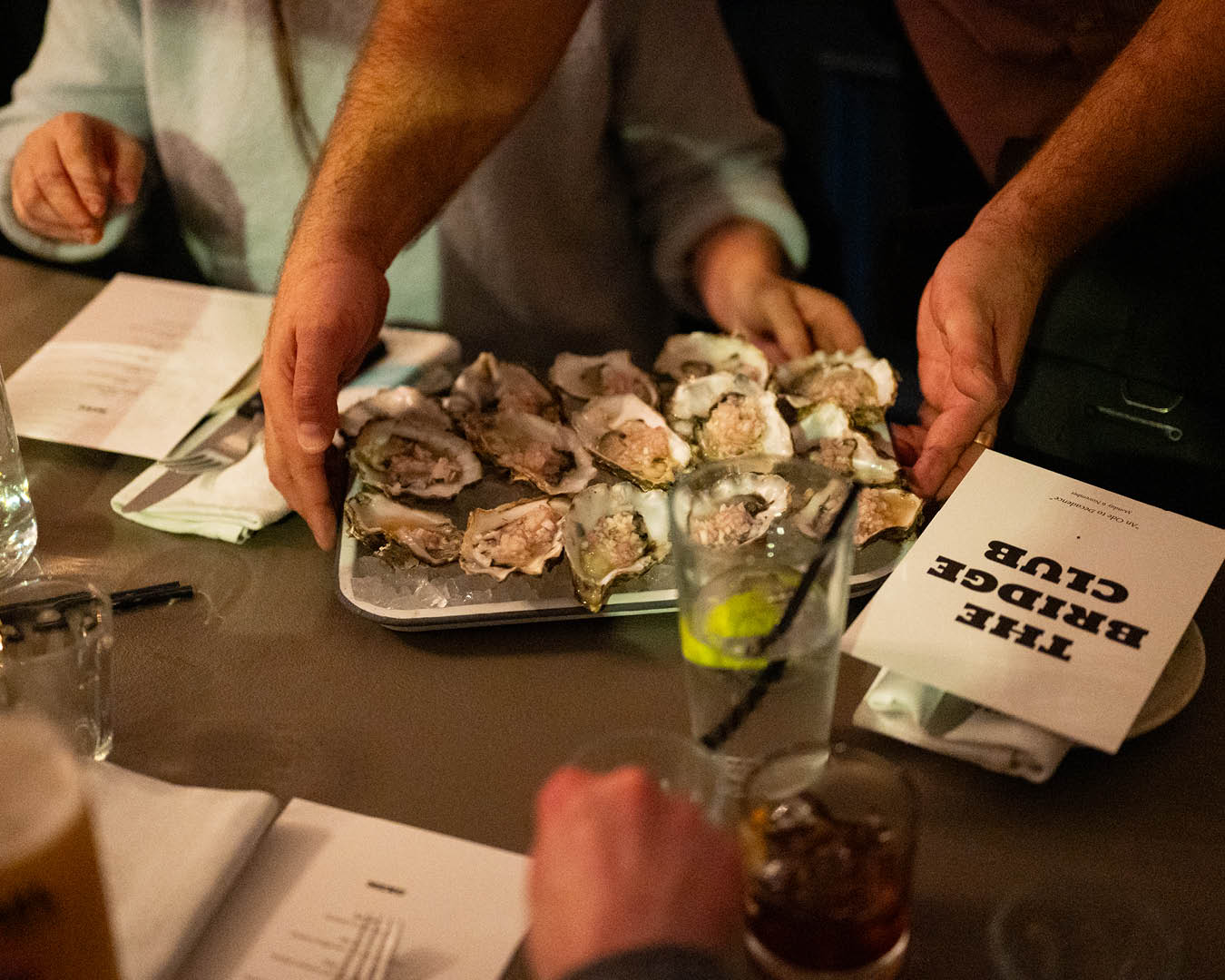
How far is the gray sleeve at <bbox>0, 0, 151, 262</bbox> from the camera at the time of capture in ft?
4.88

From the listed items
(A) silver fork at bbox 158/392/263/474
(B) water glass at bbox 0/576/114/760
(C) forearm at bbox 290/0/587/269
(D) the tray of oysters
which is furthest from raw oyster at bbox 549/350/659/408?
(B) water glass at bbox 0/576/114/760

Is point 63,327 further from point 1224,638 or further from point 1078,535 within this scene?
point 1224,638

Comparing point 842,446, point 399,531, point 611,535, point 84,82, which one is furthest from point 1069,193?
point 84,82

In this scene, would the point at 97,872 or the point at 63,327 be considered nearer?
the point at 97,872

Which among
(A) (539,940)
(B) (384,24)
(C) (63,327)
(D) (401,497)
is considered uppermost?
(B) (384,24)

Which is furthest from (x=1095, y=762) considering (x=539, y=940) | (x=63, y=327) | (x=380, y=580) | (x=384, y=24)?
(x=63, y=327)

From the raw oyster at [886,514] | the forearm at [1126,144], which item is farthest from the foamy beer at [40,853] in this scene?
the forearm at [1126,144]

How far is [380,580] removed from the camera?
88 centimetres

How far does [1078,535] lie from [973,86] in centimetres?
87

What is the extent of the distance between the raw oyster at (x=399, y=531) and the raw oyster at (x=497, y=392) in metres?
0.13

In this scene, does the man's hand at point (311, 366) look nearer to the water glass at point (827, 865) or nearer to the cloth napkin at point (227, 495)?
the cloth napkin at point (227, 495)

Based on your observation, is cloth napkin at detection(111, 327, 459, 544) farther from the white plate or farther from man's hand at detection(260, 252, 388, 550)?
the white plate

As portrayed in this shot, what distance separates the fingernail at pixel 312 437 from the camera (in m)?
0.93

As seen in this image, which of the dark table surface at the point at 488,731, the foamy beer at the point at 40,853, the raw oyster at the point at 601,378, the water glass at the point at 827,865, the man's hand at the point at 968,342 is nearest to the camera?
the foamy beer at the point at 40,853
